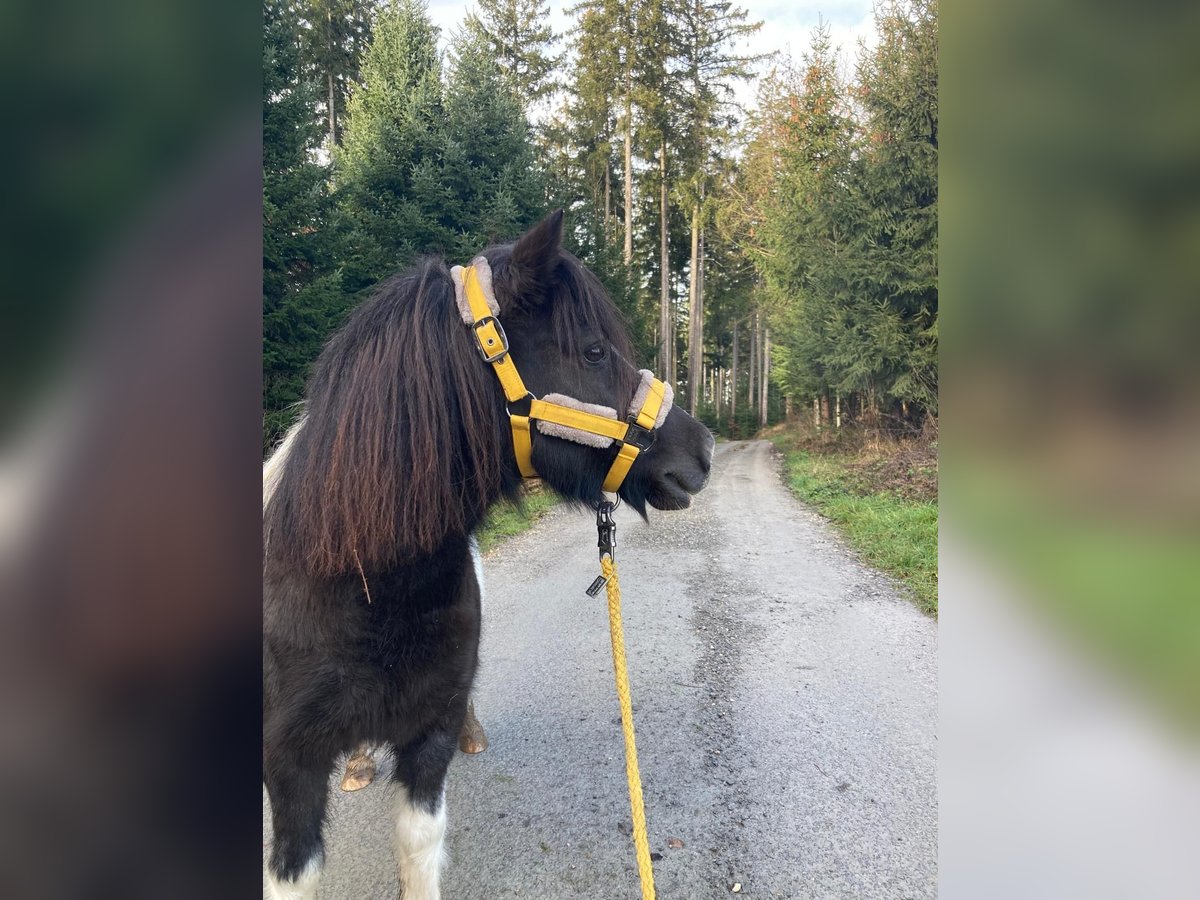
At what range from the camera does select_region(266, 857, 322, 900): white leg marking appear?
5.64 ft

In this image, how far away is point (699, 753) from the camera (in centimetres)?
293

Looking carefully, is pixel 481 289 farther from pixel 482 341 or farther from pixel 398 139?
pixel 398 139

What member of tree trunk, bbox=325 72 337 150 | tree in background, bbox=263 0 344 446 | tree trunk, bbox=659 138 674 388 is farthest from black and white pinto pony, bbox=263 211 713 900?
tree trunk, bbox=659 138 674 388

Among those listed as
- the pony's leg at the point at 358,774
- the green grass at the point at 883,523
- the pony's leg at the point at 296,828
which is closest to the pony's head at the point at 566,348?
the pony's leg at the point at 296,828

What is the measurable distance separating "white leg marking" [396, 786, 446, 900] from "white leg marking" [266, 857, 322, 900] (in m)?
0.26

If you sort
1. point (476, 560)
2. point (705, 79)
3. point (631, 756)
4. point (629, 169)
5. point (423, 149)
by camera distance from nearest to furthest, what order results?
point (631, 756), point (476, 560), point (705, 79), point (423, 149), point (629, 169)

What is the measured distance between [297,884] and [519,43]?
9.51m

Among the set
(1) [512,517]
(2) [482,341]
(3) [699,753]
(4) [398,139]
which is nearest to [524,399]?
(2) [482,341]

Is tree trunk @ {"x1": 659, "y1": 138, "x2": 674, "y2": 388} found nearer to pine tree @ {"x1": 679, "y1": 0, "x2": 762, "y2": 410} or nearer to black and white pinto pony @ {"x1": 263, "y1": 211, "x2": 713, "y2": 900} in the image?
pine tree @ {"x1": 679, "y1": 0, "x2": 762, "y2": 410}

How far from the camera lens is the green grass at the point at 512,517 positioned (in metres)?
1.90
